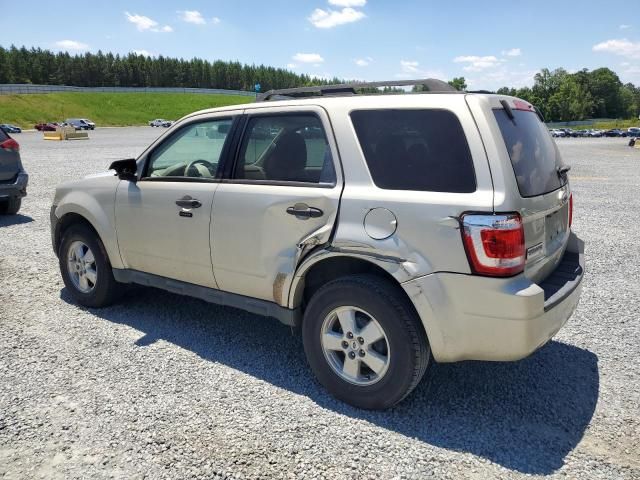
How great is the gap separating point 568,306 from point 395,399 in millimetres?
1215

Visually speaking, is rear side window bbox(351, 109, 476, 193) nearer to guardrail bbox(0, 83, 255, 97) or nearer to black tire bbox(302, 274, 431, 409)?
black tire bbox(302, 274, 431, 409)

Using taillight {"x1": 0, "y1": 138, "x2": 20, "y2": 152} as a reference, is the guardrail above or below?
above

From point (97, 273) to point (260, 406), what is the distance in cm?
235

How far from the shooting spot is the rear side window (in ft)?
9.17

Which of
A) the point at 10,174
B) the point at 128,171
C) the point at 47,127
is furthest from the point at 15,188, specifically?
the point at 47,127

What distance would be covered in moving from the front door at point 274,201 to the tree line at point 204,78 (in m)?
122

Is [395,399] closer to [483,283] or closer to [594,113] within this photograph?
[483,283]

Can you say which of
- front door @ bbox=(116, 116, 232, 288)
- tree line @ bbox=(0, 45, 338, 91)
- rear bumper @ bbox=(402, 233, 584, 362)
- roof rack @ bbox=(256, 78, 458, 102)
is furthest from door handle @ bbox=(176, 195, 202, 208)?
tree line @ bbox=(0, 45, 338, 91)

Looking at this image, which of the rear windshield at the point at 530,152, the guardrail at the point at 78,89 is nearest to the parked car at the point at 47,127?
the guardrail at the point at 78,89

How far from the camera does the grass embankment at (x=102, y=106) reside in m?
76.8

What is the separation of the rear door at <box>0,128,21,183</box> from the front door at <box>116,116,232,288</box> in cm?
575

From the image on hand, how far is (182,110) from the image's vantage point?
4181 inches

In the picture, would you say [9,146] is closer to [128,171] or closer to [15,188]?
[15,188]

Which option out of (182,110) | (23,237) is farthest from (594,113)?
(23,237)
